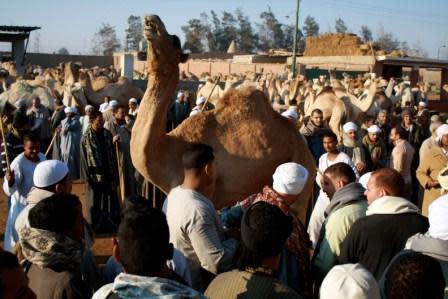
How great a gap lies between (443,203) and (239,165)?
2310mm

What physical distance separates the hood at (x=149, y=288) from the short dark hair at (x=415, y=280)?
0.77 metres

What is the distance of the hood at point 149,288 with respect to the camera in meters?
2.07

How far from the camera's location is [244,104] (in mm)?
5281

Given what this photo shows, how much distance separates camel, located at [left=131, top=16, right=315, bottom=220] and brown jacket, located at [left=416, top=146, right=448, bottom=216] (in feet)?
5.15

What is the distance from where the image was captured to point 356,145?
7391 millimetres

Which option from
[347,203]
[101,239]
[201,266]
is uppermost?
[347,203]

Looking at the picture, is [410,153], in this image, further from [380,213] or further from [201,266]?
[201,266]

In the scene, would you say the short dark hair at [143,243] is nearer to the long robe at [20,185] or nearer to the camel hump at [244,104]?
the camel hump at [244,104]

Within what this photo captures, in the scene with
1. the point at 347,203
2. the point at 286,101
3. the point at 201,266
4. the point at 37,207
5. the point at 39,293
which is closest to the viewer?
the point at 39,293

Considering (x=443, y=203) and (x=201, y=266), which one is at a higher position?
(x=443, y=203)

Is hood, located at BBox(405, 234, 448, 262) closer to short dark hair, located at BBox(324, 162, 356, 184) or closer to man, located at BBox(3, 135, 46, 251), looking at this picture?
short dark hair, located at BBox(324, 162, 356, 184)

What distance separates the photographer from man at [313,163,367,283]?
10.5ft

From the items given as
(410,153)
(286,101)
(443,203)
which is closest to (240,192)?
(443,203)

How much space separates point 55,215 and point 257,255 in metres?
0.97
